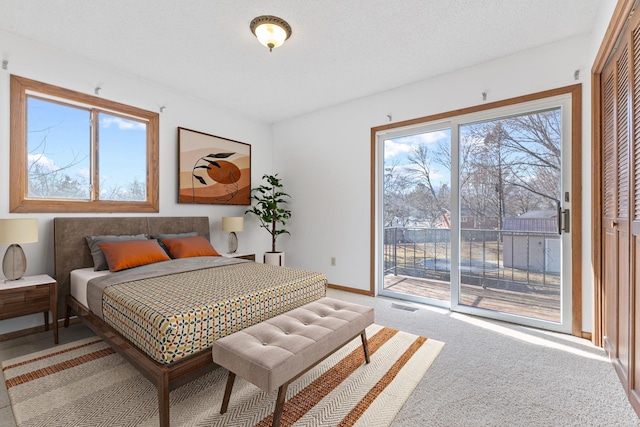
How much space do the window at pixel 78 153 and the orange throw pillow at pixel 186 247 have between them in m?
0.62

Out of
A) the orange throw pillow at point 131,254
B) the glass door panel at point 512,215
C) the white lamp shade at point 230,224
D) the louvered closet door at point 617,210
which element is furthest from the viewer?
the white lamp shade at point 230,224

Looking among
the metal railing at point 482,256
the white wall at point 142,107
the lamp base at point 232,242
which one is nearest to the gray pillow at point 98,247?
the white wall at point 142,107

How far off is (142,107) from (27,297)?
230 cm

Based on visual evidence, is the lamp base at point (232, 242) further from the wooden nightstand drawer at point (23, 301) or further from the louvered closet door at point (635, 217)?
the louvered closet door at point (635, 217)

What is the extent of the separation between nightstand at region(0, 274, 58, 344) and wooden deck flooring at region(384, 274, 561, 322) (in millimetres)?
3632

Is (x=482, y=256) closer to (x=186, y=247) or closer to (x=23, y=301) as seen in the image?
(x=186, y=247)

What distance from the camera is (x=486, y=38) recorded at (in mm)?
2707

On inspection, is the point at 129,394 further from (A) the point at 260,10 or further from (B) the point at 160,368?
(A) the point at 260,10

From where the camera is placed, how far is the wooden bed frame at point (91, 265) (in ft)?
5.10

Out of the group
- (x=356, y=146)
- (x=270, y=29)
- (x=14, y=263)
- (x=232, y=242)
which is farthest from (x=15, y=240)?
(x=356, y=146)

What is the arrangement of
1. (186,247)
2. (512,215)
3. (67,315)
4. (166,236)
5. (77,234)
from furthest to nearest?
(166,236) < (186,247) < (512,215) < (77,234) < (67,315)

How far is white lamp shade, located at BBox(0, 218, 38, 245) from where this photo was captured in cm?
235

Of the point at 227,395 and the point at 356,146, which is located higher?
the point at 356,146

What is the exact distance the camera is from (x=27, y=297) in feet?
7.82
